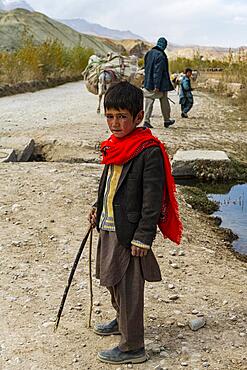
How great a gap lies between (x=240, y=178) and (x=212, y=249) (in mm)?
3008

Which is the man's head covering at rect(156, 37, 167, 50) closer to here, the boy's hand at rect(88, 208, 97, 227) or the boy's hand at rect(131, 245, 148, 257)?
the boy's hand at rect(88, 208, 97, 227)

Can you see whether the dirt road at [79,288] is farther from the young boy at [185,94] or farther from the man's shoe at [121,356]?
the young boy at [185,94]

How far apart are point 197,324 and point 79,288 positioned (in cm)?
93

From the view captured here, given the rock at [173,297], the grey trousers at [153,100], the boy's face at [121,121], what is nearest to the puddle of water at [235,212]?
the rock at [173,297]

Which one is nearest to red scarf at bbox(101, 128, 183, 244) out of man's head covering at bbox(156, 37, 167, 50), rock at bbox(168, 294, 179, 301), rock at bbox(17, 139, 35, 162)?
rock at bbox(168, 294, 179, 301)

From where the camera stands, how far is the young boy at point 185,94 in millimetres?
12023

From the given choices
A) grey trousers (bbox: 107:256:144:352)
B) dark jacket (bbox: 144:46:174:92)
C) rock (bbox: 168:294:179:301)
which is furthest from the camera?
dark jacket (bbox: 144:46:174:92)

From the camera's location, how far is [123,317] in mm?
2959

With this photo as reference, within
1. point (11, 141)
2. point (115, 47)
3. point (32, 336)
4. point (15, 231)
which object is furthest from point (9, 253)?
point (115, 47)

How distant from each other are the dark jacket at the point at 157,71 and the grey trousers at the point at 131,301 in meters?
7.44

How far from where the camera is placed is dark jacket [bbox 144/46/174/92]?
1002 centimetres

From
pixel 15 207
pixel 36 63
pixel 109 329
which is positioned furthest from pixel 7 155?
pixel 36 63

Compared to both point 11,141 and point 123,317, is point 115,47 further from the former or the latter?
point 123,317

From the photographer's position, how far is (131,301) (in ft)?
9.62
